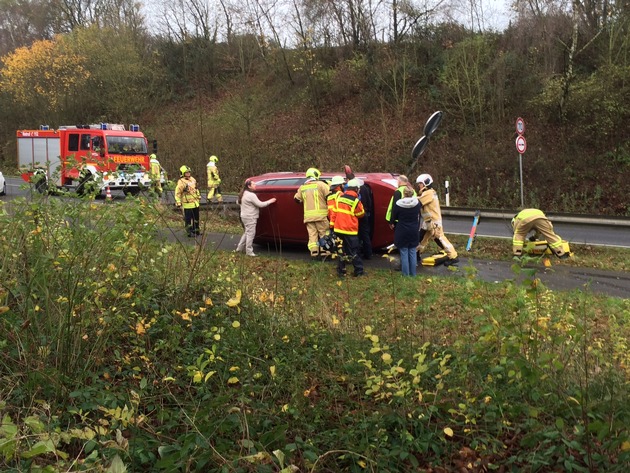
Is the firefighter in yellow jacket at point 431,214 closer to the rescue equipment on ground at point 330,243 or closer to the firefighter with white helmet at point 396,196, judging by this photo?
the firefighter with white helmet at point 396,196

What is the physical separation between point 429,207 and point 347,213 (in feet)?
7.81

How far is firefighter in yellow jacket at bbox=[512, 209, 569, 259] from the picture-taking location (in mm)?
10609

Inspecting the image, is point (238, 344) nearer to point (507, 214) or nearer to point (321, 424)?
point (321, 424)

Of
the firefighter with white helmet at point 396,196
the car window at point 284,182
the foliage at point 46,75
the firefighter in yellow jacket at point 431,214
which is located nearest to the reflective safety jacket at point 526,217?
the firefighter in yellow jacket at point 431,214

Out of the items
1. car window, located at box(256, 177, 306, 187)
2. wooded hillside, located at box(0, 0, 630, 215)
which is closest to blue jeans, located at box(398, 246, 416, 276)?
car window, located at box(256, 177, 306, 187)

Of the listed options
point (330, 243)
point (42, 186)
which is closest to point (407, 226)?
point (330, 243)

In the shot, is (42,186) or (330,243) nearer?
(42,186)

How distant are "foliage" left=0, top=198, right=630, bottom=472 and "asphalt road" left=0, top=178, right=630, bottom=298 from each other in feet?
2.74

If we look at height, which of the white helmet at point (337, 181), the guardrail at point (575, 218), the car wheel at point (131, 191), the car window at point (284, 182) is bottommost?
the guardrail at point (575, 218)

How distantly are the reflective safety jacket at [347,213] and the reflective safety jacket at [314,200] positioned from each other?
1.20m

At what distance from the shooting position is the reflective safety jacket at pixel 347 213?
883cm

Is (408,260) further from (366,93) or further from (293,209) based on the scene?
(366,93)

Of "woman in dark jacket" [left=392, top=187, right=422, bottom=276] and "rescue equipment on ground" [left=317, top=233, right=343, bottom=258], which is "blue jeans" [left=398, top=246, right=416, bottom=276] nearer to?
"woman in dark jacket" [left=392, top=187, right=422, bottom=276]

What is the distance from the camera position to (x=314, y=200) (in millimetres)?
10039
